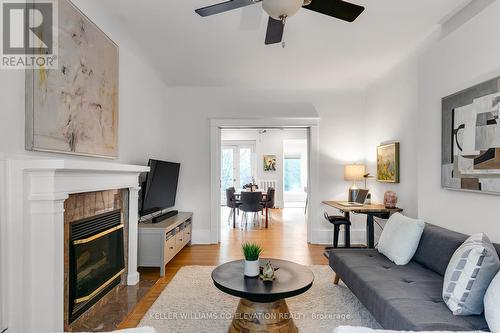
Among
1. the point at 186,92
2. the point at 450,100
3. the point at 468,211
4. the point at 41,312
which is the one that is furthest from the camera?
the point at 186,92

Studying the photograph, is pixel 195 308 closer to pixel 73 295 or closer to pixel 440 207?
pixel 73 295

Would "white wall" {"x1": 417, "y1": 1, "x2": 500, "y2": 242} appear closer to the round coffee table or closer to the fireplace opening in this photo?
the round coffee table

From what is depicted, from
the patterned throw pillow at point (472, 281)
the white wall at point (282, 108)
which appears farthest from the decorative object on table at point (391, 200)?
the patterned throw pillow at point (472, 281)

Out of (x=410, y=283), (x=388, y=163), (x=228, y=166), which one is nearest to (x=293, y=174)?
(x=228, y=166)

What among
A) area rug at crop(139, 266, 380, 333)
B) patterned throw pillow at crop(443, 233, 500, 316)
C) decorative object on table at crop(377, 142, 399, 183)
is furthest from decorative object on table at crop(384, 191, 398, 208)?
patterned throw pillow at crop(443, 233, 500, 316)

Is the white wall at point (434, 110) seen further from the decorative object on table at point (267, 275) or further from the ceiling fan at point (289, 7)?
the decorative object on table at point (267, 275)

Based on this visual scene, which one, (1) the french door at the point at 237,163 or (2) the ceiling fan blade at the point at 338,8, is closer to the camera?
(2) the ceiling fan blade at the point at 338,8

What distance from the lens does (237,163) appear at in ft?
33.8

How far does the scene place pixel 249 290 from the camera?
81.6 inches

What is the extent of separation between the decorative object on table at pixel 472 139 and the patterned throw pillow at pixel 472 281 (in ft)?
2.13

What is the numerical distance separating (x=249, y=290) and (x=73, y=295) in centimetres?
139

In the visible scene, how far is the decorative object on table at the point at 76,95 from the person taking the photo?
81.4 inches

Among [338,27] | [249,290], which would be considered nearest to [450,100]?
[338,27]

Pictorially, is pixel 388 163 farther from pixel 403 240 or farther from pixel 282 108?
pixel 282 108
